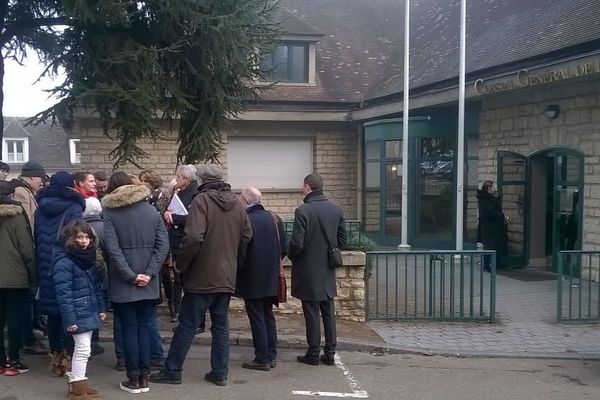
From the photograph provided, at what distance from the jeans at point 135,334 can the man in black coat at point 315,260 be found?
4.93 feet

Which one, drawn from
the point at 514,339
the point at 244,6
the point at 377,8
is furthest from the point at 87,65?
the point at 377,8

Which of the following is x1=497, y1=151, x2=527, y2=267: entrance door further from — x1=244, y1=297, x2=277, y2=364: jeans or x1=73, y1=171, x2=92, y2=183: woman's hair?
x1=73, y1=171, x2=92, y2=183: woman's hair

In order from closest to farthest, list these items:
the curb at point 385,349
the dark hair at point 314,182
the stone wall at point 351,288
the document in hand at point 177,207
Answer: the dark hair at point 314,182 < the document in hand at point 177,207 < the curb at point 385,349 < the stone wall at point 351,288

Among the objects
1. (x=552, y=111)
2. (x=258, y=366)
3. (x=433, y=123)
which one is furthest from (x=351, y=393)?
(x=433, y=123)

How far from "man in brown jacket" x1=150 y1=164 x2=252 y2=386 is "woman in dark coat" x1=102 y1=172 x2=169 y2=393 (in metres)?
0.24

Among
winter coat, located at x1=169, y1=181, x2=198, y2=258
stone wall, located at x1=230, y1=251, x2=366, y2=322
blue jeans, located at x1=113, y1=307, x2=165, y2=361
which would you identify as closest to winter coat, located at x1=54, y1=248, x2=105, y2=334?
blue jeans, located at x1=113, y1=307, x2=165, y2=361

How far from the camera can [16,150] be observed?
46469 millimetres

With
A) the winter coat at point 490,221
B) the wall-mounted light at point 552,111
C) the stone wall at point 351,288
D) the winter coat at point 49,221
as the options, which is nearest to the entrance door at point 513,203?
the winter coat at point 490,221

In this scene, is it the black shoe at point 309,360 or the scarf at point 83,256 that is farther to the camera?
the black shoe at point 309,360

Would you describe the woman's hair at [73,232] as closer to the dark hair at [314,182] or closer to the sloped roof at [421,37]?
the dark hair at [314,182]

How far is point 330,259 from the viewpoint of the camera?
22.0 ft

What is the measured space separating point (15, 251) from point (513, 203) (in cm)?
1028

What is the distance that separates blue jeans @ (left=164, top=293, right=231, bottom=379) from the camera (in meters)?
5.91

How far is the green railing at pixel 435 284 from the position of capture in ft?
28.6
